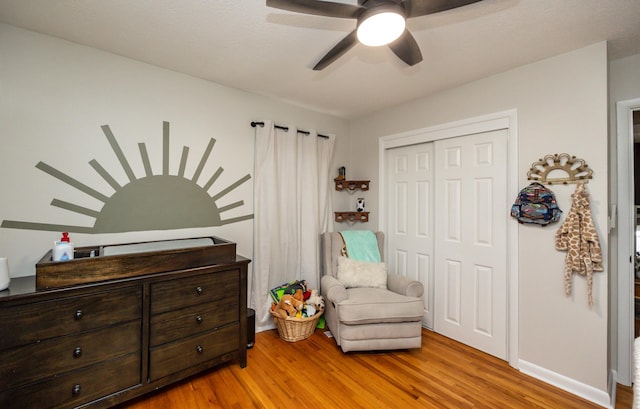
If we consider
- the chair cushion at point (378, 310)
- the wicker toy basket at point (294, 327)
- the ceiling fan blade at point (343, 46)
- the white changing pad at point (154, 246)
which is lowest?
the wicker toy basket at point (294, 327)

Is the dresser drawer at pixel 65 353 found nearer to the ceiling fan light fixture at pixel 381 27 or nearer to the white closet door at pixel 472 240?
the ceiling fan light fixture at pixel 381 27

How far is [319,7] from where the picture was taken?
123 cm

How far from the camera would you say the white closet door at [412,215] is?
2.91 m

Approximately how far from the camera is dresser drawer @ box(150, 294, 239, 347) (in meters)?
1.83

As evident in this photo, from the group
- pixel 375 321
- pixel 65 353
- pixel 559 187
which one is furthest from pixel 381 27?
pixel 65 353

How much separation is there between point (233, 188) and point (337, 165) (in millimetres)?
1454

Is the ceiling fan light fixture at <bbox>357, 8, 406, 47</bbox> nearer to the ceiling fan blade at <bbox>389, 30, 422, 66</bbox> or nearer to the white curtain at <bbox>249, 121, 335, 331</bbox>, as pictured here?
the ceiling fan blade at <bbox>389, 30, 422, 66</bbox>

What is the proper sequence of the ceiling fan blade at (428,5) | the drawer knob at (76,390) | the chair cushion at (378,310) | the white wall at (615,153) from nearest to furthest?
the ceiling fan blade at (428,5)
the drawer knob at (76,390)
the white wall at (615,153)
the chair cushion at (378,310)

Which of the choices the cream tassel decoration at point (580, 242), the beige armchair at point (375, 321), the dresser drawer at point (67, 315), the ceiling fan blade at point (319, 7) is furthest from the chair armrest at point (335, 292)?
the ceiling fan blade at point (319, 7)

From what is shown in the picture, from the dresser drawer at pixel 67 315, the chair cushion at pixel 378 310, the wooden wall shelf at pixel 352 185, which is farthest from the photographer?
the wooden wall shelf at pixel 352 185

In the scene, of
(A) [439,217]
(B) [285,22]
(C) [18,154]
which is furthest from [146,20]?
(A) [439,217]

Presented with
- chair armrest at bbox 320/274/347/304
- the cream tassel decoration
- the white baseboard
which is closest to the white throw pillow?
chair armrest at bbox 320/274/347/304

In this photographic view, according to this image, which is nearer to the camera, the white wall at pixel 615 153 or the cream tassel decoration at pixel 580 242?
the cream tassel decoration at pixel 580 242

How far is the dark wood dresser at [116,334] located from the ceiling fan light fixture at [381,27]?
1.76 m
